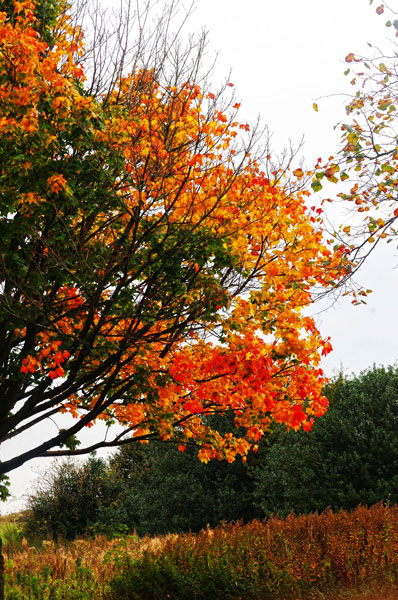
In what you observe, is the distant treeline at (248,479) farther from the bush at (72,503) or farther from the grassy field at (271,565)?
the grassy field at (271,565)

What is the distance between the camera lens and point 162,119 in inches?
361

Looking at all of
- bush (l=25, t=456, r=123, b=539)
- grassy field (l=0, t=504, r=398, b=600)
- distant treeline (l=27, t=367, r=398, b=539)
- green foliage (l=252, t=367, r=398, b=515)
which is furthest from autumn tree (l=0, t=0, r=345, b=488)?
bush (l=25, t=456, r=123, b=539)

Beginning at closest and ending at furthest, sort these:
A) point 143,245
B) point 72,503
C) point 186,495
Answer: point 143,245, point 186,495, point 72,503

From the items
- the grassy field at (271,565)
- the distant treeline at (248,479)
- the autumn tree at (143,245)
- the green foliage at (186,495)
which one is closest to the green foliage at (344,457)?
the distant treeline at (248,479)

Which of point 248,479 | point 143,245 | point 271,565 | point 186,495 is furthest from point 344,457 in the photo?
point 143,245

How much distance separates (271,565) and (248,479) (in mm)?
16800

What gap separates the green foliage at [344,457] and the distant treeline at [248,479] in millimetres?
39

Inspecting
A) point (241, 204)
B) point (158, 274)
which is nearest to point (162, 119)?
point (241, 204)

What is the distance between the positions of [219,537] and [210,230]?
614 cm

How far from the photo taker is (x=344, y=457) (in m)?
20.0

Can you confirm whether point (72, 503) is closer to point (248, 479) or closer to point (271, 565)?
point (248, 479)

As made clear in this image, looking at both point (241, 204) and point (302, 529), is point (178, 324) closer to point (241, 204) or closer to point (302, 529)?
point (241, 204)

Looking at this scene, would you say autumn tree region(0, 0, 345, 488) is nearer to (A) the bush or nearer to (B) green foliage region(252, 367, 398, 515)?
(B) green foliage region(252, 367, 398, 515)

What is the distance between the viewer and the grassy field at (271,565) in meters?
8.91
